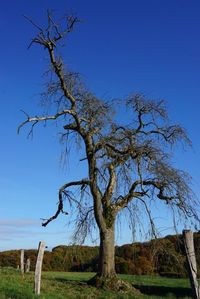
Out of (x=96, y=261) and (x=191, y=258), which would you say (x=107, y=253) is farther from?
(x=96, y=261)

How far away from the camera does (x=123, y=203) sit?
941 inches

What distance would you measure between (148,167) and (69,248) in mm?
5055

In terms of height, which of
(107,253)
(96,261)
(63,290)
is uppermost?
(96,261)

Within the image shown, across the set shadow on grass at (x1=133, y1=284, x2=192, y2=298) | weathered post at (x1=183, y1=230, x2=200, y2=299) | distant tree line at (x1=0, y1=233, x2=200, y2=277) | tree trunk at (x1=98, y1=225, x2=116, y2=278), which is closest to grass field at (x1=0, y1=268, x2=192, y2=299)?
shadow on grass at (x1=133, y1=284, x2=192, y2=298)

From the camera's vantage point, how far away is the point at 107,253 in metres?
24.0

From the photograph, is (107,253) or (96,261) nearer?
(107,253)

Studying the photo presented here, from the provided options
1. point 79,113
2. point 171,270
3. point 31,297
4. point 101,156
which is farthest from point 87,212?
point 171,270

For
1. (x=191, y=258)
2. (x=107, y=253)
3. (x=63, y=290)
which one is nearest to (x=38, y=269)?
(x=63, y=290)

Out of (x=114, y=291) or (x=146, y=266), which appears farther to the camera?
(x=146, y=266)

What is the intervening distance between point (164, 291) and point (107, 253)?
360 cm

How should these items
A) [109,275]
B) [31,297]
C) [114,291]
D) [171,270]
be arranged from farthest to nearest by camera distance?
[171,270] < [109,275] < [114,291] < [31,297]

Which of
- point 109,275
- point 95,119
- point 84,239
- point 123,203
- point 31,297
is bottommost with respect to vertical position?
point 31,297

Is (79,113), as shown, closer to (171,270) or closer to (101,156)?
(101,156)

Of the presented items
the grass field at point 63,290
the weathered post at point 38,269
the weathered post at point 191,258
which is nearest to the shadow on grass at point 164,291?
the grass field at point 63,290
